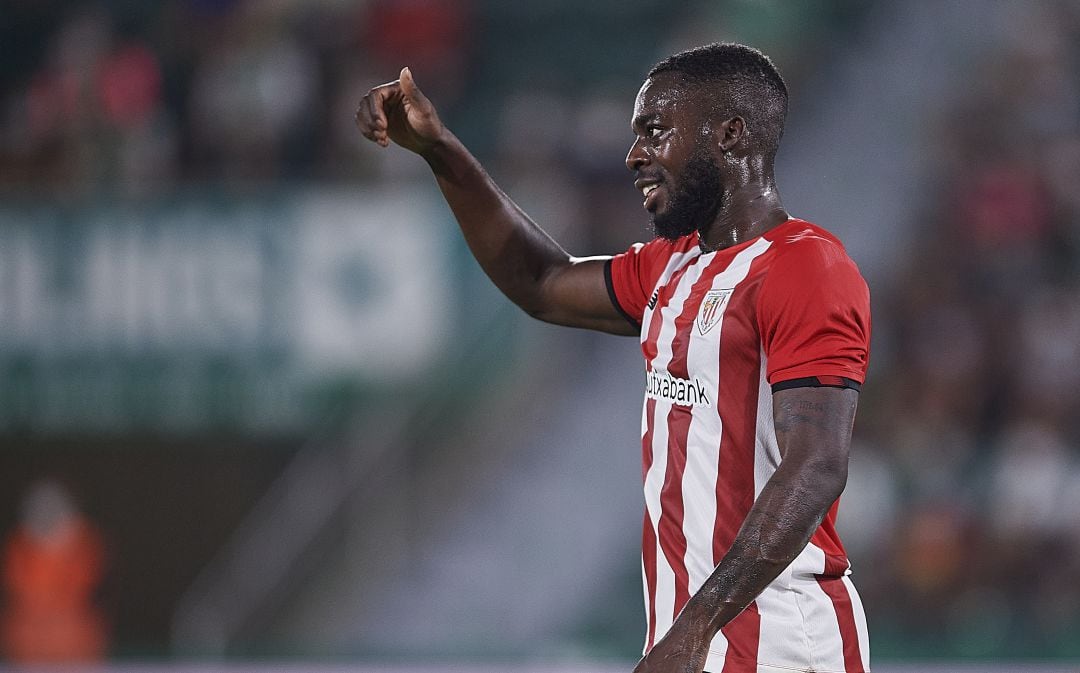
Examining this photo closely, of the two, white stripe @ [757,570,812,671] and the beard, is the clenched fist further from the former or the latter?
white stripe @ [757,570,812,671]

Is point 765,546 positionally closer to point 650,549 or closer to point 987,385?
point 650,549

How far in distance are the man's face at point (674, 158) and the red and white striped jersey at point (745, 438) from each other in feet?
0.43

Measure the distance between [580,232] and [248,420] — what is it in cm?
273

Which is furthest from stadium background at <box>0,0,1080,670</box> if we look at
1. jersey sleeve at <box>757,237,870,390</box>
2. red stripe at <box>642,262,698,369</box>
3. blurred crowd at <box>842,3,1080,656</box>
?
jersey sleeve at <box>757,237,870,390</box>

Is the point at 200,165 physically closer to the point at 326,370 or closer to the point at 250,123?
the point at 250,123

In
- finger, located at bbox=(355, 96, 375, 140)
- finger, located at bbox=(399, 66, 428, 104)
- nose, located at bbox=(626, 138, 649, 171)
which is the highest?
finger, located at bbox=(399, 66, 428, 104)

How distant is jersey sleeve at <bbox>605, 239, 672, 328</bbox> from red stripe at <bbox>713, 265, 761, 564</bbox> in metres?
0.55

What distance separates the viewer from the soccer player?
9.54 ft

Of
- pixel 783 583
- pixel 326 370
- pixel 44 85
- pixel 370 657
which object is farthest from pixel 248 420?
pixel 783 583

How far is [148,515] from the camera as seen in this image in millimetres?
10758

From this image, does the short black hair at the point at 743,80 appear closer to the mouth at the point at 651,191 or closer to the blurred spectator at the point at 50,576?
the mouth at the point at 651,191

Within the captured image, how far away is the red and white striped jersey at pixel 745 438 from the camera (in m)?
3.07

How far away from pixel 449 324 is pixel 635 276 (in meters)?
6.42

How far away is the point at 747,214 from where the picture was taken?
3.39 meters
